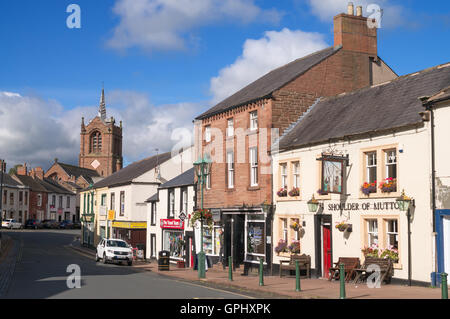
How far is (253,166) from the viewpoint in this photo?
2881 centimetres

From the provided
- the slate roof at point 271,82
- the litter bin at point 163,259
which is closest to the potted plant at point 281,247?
the slate roof at point 271,82

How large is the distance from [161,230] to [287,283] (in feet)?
69.3

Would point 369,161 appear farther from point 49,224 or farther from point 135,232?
point 49,224

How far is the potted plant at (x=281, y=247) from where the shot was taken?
84.9ft

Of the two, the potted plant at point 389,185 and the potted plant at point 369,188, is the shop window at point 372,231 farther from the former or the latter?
the potted plant at point 389,185

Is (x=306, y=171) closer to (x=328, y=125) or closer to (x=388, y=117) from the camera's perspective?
(x=328, y=125)

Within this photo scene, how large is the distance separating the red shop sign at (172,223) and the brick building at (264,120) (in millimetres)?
6244

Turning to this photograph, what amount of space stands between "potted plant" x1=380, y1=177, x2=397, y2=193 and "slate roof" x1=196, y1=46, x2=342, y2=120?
9.02 metres

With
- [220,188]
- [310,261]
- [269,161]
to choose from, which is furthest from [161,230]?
[310,261]

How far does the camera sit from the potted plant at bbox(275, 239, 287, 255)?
2589 cm

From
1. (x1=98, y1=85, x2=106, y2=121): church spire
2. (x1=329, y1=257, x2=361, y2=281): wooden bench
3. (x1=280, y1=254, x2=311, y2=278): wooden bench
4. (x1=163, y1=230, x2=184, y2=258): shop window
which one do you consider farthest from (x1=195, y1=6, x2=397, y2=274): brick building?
(x1=98, y1=85, x2=106, y2=121): church spire

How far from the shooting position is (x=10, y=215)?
8762cm

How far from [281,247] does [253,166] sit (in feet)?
16.0

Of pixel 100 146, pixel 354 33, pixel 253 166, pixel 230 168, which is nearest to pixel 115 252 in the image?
pixel 230 168
